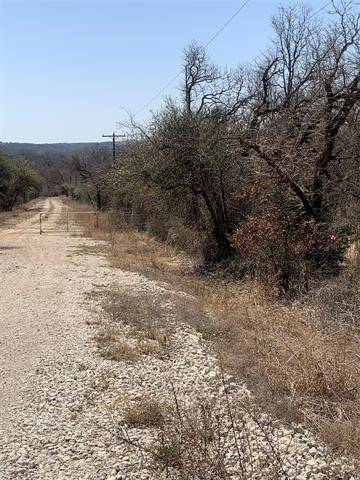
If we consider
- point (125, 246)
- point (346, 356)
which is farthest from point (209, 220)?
point (346, 356)

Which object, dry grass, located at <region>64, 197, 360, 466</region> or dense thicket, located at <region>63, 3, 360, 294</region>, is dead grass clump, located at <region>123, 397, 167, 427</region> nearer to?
dry grass, located at <region>64, 197, 360, 466</region>

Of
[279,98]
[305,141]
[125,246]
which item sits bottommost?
[125,246]

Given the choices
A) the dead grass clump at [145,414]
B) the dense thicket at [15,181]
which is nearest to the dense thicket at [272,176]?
the dead grass clump at [145,414]

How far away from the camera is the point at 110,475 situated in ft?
13.6

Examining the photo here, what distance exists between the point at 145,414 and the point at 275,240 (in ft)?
25.7

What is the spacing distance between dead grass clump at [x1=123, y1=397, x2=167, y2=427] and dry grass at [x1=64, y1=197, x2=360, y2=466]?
3.49 feet

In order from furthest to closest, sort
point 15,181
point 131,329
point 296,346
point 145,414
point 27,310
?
point 15,181
point 27,310
point 131,329
point 296,346
point 145,414

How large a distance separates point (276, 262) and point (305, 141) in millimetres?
2969

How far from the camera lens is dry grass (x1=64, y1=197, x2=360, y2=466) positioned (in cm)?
507

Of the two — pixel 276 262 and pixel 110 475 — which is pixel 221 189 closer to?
pixel 276 262

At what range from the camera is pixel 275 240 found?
12.3 m

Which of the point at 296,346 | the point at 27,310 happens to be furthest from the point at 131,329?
the point at 296,346

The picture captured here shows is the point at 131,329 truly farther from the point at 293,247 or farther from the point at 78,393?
the point at 293,247

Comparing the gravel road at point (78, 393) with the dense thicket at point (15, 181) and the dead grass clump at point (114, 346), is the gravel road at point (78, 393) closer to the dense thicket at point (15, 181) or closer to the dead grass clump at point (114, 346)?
the dead grass clump at point (114, 346)
